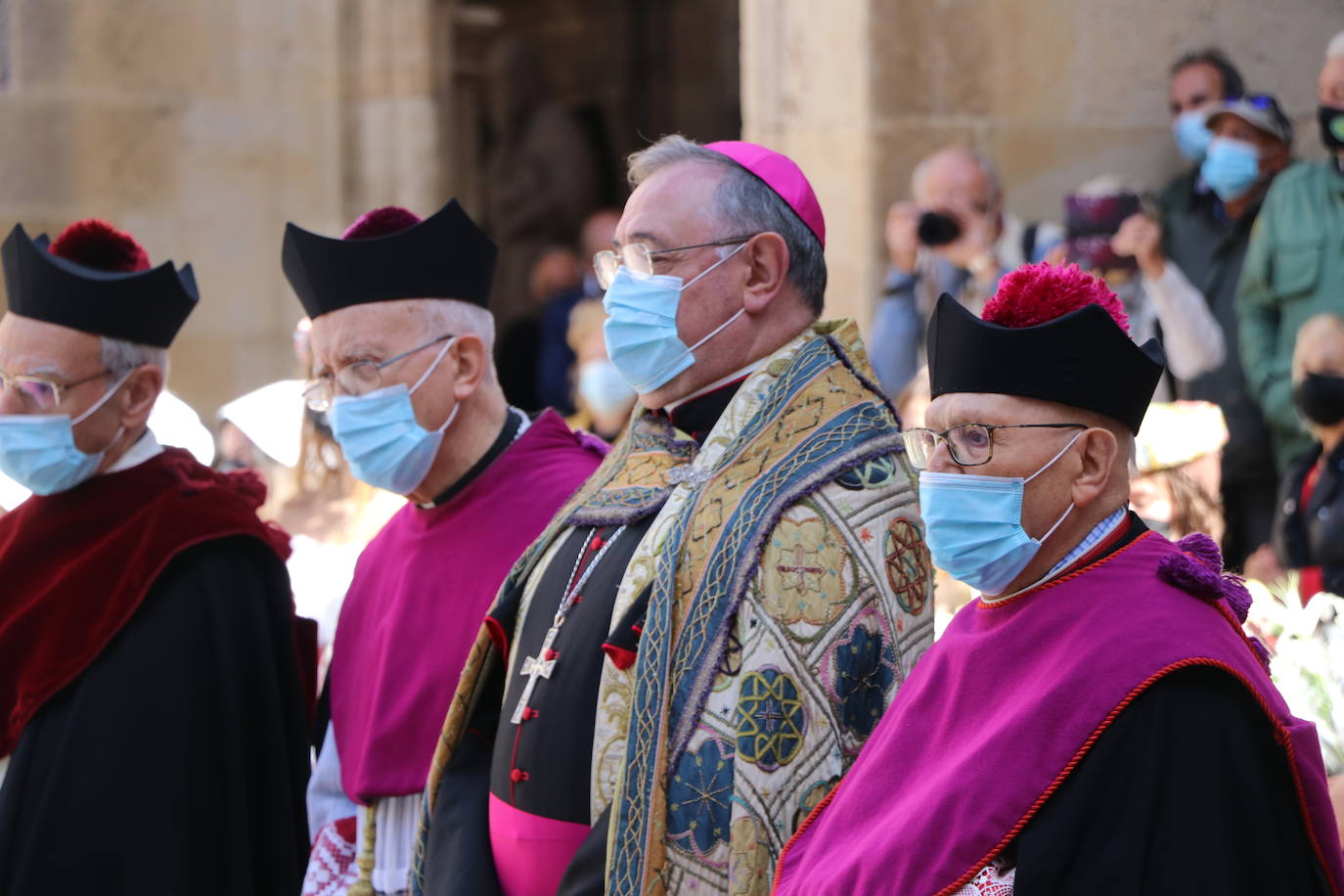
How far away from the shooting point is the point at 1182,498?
4656mm

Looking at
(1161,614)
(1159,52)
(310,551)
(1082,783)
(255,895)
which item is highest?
(1159,52)

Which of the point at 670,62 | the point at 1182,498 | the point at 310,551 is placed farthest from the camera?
the point at 670,62

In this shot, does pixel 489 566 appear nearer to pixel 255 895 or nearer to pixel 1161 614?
pixel 255 895

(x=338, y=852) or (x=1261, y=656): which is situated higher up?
(x=1261, y=656)

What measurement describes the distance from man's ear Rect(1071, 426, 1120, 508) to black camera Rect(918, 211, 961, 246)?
4.18m

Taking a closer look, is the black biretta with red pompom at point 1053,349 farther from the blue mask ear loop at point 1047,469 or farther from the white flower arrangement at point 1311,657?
the white flower arrangement at point 1311,657

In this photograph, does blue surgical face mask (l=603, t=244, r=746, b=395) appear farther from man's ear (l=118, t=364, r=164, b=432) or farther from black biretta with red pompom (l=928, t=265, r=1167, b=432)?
man's ear (l=118, t=364, r=164, b=432)

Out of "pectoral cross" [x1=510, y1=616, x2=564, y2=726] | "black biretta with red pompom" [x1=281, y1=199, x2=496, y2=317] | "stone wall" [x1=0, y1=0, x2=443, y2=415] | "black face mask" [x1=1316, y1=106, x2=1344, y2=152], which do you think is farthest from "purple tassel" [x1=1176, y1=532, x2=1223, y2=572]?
Result: "stone wall" [x1=0, y1=0, x2=443, y2=415]

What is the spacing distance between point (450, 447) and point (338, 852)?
3.00 ft

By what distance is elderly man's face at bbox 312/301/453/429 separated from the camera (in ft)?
13.0

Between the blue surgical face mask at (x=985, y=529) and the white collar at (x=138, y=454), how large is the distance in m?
2.30

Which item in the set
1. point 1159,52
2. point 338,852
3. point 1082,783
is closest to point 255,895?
point 338,852

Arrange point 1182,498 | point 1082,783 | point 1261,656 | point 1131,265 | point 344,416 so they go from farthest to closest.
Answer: point 1131,265 → point 1182,498 → point 344,416 → point 1261,656 → point 1082,783

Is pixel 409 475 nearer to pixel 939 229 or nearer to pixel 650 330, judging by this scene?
pixel 650 330
